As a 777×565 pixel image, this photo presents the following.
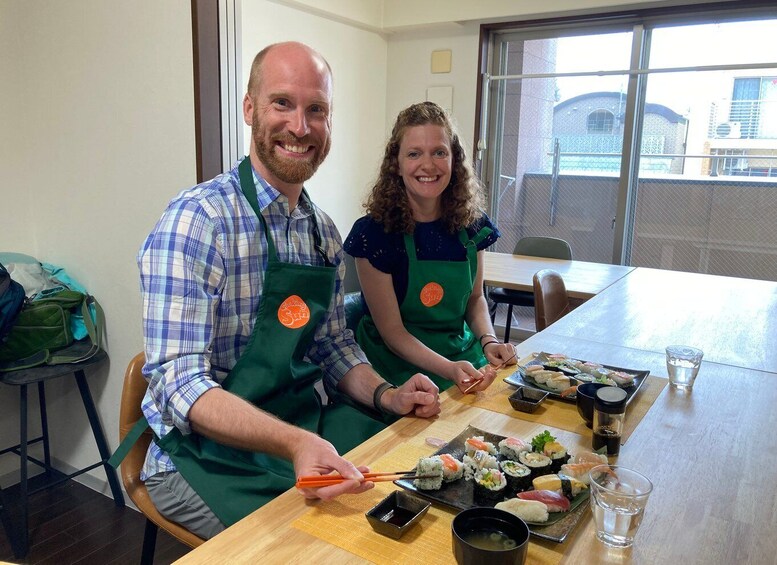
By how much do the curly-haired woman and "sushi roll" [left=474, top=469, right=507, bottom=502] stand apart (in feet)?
2.81

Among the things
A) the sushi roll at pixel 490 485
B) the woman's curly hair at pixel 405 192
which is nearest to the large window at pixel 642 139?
the woman's curly hair at pixel 405 192

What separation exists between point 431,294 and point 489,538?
1.20 meters

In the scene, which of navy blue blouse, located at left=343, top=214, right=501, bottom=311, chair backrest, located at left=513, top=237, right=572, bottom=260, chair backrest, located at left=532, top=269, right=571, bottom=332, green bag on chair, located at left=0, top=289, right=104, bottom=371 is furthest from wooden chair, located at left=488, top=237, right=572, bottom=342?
green bag on chair, located at left=0, top=289, right=104, bottom=371

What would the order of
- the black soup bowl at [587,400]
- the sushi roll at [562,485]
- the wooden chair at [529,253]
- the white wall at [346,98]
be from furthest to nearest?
the white wall at [346,98] < the wooden chair at [529,253] < the black soup bowl at [587,400] < the sushi roll at [562,485]

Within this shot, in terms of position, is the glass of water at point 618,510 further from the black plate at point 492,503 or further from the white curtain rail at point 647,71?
the white curtain rail at point 647,71

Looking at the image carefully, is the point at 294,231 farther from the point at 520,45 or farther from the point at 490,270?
the point at 520,45

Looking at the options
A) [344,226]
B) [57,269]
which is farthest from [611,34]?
[57,269]

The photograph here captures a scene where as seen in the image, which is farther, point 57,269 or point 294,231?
point 57,269

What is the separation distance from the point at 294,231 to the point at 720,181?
3747 millimetres

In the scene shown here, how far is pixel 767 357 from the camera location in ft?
6.07

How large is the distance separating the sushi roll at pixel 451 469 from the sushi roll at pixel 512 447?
0.31ft

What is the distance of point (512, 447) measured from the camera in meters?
1.12

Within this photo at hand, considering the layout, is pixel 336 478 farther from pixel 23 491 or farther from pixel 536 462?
pixel 23 491

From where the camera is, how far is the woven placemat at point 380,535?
87 centimetres
